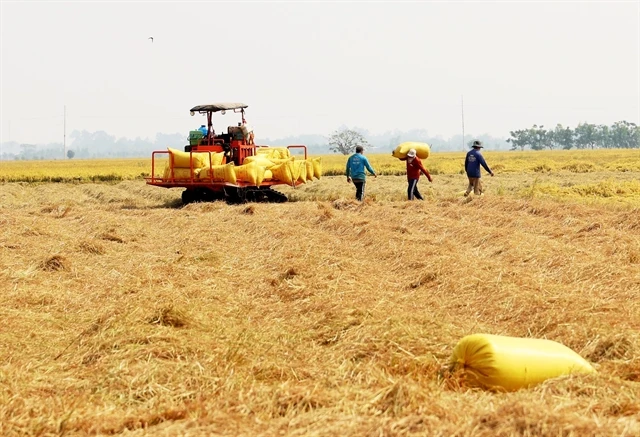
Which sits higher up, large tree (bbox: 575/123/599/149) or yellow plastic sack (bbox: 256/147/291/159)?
large tree (bbox: 575/123/599/149)

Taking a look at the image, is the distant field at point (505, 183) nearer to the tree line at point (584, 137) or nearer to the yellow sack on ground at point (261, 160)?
the yellow sack on ground at point (261, 160)

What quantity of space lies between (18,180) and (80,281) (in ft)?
92.0

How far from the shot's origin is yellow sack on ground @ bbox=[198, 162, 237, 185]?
18953mm

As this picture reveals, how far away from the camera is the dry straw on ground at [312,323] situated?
176 inches

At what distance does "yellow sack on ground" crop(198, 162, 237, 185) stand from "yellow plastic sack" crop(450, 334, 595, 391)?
46.0ft

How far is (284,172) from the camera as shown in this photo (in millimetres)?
19734

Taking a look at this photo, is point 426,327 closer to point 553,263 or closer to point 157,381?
point 157,381

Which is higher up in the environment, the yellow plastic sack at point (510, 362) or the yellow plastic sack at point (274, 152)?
the yellow plastic sack at point (274, 152)

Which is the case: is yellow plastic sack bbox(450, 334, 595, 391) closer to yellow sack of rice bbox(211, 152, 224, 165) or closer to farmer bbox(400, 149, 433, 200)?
farmer bbox(400, 149, 433, 200)

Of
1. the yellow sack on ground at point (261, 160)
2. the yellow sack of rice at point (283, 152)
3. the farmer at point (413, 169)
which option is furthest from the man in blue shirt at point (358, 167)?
the yellow sack of rice at point (283, 152)

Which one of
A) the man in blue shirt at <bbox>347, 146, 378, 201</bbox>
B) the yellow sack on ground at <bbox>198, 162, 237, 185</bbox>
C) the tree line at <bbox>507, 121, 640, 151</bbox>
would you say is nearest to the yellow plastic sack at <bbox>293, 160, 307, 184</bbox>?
the man in blue shirt at <bbox>347, 146, 378, 201</bbox>

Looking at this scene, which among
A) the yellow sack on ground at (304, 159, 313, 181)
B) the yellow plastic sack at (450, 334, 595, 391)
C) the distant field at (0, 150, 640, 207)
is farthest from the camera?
the distant field at (0, 150, 640, 207)

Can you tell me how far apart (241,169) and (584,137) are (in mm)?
185410

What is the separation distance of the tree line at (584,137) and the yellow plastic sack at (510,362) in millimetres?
185982
